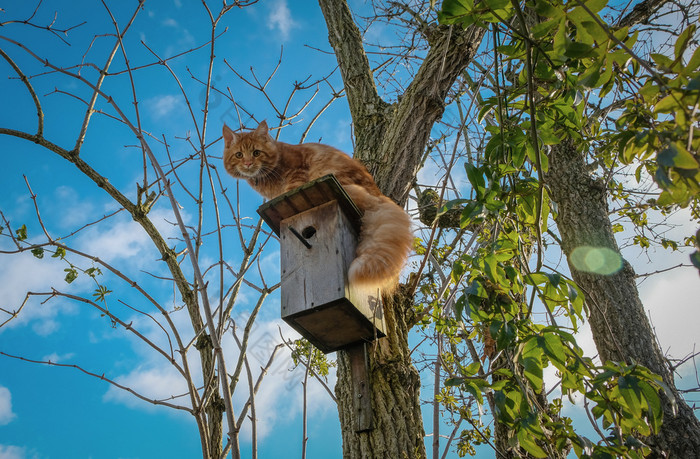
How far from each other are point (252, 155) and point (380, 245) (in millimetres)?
1726

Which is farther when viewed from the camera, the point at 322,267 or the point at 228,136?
the point at 228,136

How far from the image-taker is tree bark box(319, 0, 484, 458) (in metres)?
1.94

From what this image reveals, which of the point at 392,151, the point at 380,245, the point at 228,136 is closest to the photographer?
the point at 380,245

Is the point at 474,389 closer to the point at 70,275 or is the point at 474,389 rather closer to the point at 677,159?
the point at 677,159

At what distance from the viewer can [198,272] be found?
2004 mm

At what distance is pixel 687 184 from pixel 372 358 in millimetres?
1498

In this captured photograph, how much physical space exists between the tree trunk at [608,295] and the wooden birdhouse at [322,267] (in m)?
1.80

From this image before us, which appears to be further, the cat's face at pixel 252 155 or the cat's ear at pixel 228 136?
the cat's ear at pixel 228 136

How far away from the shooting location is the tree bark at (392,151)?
6.35 ft

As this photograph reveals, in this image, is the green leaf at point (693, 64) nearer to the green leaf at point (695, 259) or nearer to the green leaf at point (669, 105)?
the green leaf at point (669, 105)

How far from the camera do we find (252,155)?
3.47 m

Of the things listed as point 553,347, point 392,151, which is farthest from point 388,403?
point 392,151

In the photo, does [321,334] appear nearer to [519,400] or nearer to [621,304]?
[519,400]

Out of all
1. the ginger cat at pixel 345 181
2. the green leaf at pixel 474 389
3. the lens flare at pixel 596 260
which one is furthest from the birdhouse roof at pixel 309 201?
the lens flare at pixel 596 260
